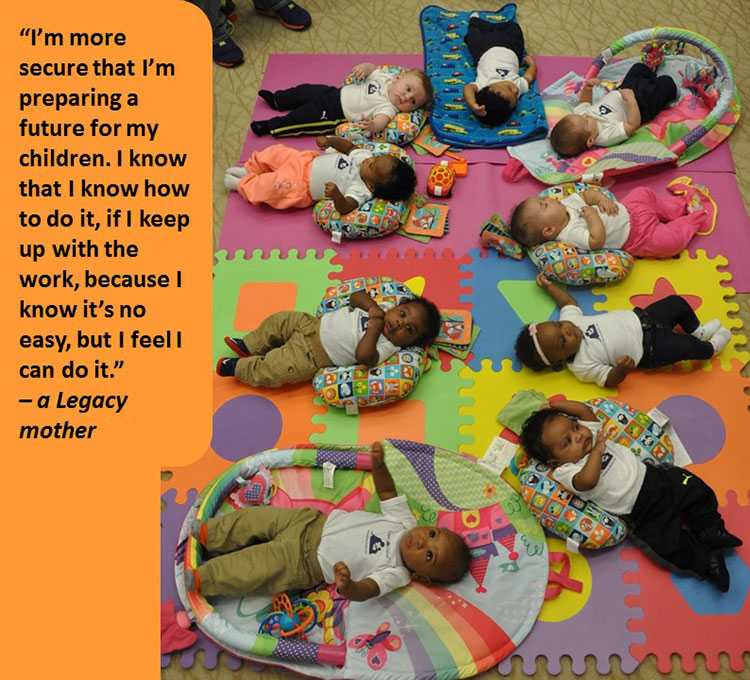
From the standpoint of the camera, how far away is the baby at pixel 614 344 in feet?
8.51

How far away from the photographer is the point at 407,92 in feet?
11.3

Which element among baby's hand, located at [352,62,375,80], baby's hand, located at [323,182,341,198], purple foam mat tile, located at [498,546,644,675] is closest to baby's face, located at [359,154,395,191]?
baby's hand, located at [323,182,341,198]

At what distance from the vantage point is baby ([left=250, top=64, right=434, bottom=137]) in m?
3.45

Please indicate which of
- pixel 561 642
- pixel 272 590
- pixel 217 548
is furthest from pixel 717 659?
pixel 217 548

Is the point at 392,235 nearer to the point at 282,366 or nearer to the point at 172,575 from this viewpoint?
the point at 282,366

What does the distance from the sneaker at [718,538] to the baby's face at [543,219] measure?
128 cm

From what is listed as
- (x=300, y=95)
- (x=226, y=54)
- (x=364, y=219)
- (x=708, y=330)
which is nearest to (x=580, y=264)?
(x=708, y=330)

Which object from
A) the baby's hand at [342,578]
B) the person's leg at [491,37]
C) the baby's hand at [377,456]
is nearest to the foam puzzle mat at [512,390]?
the baby's hand at [377,456]

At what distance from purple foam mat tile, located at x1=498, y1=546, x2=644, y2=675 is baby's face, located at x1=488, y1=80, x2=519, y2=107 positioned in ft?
7.41

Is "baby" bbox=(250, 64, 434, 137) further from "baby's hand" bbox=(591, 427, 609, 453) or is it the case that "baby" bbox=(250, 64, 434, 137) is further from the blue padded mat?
"baby's hand" bbox=(591, 427, 609, 453)

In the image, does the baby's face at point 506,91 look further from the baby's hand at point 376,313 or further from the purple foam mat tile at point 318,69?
the baby's hand at point 376,313

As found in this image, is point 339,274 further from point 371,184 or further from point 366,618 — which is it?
point 366,618

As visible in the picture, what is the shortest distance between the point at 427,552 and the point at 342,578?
Result: 0.27 metres

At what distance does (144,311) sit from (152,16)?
1071 millimetres
